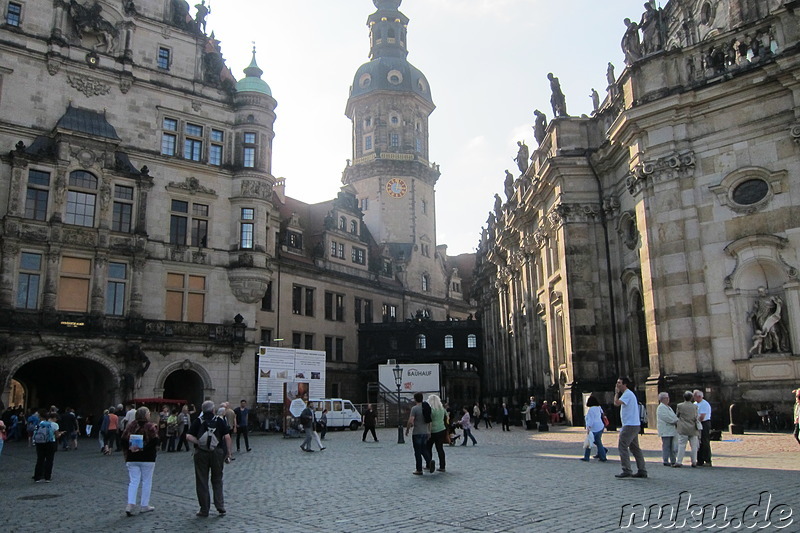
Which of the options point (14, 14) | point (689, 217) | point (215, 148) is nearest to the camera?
point (689, 217)

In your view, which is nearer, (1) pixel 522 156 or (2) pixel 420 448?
(2) pixel 420 448

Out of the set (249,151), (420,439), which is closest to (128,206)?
(249,151)

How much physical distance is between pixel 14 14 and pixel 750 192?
35.0 meters

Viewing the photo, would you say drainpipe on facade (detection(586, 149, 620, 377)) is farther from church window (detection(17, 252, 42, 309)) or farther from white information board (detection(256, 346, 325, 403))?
church window (detection(17, 252, 42, 309))

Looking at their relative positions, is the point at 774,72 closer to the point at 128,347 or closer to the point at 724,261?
the point at 724,261

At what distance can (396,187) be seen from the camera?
72625 mm

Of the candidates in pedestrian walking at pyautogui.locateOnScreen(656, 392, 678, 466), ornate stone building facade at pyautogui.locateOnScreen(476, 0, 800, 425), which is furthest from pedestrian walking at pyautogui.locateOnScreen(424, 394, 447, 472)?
ornate stone building facade at pyautogui.locateOnScreen(476, 0, 800, 425)

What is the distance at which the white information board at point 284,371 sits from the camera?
3438 cm

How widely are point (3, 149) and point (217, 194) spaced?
11059 millimetres

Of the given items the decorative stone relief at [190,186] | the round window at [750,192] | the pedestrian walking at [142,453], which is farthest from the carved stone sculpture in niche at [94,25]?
the pedestrian walking at [142,453]

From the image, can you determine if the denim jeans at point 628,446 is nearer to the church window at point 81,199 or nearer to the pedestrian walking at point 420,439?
the pedestrian walking at point 420,439

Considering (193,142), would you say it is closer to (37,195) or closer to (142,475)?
(37,195)

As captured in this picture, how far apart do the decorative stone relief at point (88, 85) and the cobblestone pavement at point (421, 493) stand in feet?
78.0

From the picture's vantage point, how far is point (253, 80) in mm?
42750
